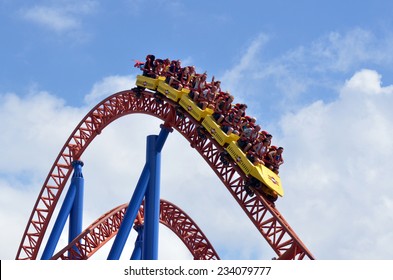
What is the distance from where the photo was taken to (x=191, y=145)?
46.0 feet

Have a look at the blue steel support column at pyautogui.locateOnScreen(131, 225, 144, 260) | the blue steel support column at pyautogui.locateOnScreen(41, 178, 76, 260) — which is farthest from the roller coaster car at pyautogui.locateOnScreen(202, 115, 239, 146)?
the blue steel support column at pyautogui.locateOnScreen(41, 178, 76, 260)

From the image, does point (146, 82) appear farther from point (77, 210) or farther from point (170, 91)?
point (77, 210)

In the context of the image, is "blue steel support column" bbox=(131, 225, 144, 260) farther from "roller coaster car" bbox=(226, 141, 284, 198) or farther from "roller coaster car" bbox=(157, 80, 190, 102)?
"roller coaster car" bbox=(226, 141, 284, 198)

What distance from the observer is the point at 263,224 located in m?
12.4

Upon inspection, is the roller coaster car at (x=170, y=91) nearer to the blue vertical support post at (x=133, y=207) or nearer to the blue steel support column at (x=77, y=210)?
the blue vertical support post at (x=133, y=207)

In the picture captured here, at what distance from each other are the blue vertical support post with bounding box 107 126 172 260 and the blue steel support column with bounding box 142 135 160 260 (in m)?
0.08

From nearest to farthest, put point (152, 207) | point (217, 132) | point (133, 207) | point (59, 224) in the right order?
point (217, 132), point (152, 207), point (133, 207), point (59, 224)

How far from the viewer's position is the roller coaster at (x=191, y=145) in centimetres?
1265

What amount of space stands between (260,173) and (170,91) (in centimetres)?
268

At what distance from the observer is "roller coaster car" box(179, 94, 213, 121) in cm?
1359

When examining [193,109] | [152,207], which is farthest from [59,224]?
[193,109]

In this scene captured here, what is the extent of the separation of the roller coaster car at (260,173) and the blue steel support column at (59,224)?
17.2 feet
